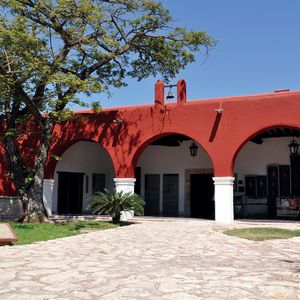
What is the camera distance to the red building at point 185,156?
1393 cm

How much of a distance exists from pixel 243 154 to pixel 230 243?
8.83 metres

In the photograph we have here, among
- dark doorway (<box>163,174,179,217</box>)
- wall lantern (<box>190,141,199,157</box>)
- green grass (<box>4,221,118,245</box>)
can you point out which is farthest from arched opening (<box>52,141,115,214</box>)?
green grass (<box>4,221,118,245</box>)

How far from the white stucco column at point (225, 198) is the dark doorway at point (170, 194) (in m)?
4.27

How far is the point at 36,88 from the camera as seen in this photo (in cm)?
1322

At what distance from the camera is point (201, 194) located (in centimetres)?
1811

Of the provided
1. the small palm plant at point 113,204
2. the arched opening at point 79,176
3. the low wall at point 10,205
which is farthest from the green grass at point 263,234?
the low wall at point 10,205

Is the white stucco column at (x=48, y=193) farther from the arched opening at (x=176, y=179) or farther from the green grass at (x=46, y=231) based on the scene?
the green grass at (x=46, y=231)

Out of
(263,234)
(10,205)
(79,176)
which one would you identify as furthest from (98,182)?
(263,234)

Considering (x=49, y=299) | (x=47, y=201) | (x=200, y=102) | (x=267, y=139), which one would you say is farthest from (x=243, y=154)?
(x=49, y=299)

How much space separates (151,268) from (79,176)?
1309 cm

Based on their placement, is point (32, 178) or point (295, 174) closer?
point (32, 178)

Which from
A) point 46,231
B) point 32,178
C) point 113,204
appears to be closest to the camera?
point 46,231

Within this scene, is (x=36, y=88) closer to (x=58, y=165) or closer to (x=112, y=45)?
(x=112, y=45)

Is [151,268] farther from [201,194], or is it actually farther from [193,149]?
[201,194]
